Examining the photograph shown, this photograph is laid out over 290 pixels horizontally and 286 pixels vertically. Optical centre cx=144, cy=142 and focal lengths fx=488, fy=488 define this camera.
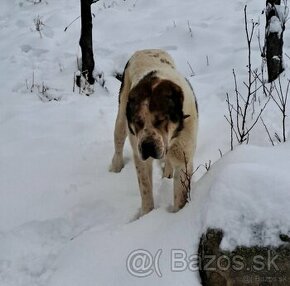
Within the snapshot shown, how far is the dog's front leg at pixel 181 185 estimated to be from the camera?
3.80 metres

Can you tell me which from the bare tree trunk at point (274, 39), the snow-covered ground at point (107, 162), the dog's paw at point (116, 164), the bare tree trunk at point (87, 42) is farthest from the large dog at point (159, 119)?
the bare tree trunk at point (87, 42)

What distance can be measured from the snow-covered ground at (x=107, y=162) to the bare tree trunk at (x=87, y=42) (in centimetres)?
21

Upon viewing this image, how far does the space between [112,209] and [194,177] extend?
2.79 feet

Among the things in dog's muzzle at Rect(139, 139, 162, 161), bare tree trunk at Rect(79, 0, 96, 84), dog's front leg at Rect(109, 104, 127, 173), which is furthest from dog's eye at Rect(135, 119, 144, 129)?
bare tree trunk at Rect(79, 0, 96, 84)

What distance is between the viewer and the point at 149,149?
10.9 ft

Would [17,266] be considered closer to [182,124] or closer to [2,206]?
[2,206]

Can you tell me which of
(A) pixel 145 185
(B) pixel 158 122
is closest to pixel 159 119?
(B) pixel 158 122

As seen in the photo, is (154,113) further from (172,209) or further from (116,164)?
(116,164)

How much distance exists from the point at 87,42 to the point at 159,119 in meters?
4.00

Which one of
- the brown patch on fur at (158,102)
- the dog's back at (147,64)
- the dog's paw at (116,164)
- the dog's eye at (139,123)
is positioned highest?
the brown patch on fur at (158,102)

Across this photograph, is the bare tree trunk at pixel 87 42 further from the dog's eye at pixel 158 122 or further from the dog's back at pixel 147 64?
the dog's eye at pixel 158 122

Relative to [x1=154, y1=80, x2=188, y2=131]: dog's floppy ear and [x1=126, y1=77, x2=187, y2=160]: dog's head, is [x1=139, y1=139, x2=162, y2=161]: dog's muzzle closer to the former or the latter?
[x1=126, y1=77, x2=187, y2=160]: dog's head

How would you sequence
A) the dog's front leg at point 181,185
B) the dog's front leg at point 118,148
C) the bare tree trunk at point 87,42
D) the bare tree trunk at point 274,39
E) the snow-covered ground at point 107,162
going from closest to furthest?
1. the snow-covered ground at point 107,162
2. the dog's front leg at point 181,185
3. the dog's front leg at point 118,148
4. the bare tree trunk at point 274,39
5. the bare tree trunk at point 87,42

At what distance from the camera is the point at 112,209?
14.1 ft
